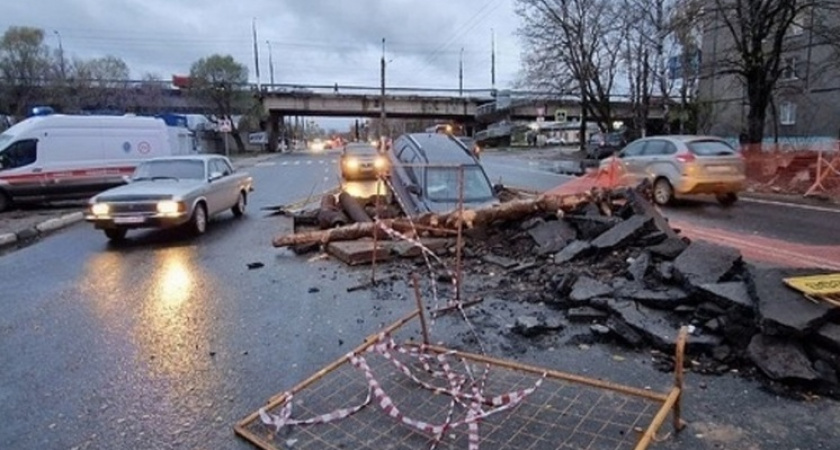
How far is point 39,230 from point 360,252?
8650 mm

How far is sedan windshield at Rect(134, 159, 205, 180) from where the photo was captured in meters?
12.1

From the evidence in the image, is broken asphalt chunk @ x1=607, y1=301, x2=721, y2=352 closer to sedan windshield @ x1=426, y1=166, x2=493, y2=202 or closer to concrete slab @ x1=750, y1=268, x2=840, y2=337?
concrete slab @ x1=750, y1=268, x2=840, y2=337

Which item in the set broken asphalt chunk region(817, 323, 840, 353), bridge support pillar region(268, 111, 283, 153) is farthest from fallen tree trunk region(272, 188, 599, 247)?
bridge support pillar region(268, 111, 283, 153)

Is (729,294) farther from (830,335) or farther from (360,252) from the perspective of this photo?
(360,252)

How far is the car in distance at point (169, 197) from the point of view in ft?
34.1

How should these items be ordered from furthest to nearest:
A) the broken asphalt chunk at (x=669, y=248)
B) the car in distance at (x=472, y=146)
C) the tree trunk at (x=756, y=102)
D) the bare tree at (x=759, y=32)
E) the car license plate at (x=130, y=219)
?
the tree trunk at (x=756, y=102) → the bare tree at (x=759, y=32) → the car in distance at (x=472, y=146) → the car license plate at (x=130, y=219) → the broken asphalt chunk at (x=669, y=248)

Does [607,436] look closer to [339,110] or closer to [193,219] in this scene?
[193,219]

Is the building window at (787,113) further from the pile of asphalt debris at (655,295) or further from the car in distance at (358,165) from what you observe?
the pile of asphalt debris at (655,295)

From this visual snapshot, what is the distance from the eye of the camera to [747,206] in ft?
45.0

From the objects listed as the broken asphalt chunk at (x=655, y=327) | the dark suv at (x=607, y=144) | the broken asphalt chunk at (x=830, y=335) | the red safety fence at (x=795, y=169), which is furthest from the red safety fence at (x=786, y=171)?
the dark suv at (x=607, y=144)

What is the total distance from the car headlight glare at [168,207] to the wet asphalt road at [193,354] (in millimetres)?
1453

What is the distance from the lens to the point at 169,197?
10.5 meters

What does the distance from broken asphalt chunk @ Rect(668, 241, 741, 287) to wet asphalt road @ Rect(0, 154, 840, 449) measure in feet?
4.09

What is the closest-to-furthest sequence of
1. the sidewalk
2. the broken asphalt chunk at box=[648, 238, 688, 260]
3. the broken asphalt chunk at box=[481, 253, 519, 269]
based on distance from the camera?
the broken asphalt chunk at box=[648, 238, 688, 260], the broken asphalt chunk at box=[481, 253, 519, 269], the sidewalk
